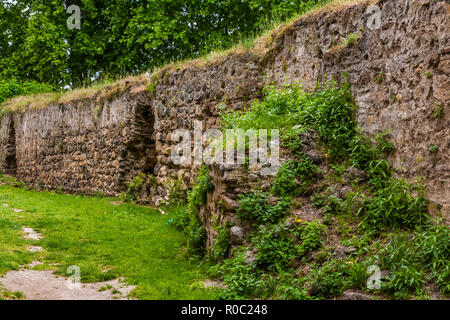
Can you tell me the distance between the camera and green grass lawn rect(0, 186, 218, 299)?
17.6ft

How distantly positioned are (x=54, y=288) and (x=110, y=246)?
215 cm

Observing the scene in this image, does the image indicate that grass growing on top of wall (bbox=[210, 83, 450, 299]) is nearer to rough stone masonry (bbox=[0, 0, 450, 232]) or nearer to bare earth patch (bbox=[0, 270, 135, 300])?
rough stone masonry (bbox=[0, 0, 450, 232])

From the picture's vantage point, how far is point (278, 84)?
831 centimetres

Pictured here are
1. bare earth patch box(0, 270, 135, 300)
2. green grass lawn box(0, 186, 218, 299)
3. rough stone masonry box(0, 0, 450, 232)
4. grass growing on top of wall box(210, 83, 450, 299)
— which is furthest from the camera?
green grass lawn box(0, 186, 218, 299)

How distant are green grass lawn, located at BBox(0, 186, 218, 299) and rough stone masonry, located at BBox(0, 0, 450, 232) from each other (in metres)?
1.23

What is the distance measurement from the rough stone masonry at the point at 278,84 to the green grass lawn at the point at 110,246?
48.6 inches

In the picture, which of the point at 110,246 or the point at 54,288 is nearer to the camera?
the point at 54,288

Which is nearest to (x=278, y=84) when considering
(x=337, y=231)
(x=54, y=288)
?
(x=337, y=231)

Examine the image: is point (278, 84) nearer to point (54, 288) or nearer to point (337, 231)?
point (337, 231)

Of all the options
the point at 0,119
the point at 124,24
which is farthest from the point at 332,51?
the point at 0,119

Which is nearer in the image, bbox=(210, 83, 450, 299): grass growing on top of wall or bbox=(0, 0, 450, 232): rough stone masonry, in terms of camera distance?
bbox=(210, 83, 450, 299): grass growing on top of wall

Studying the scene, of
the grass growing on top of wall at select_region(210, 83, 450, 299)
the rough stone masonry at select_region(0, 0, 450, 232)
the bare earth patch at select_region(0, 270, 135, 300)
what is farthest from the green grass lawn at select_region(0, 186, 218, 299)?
the rough stone masonry at select_region(0, 0, 450, 232)

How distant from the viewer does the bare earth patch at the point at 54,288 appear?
4770 mm
